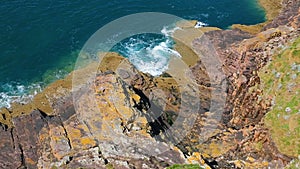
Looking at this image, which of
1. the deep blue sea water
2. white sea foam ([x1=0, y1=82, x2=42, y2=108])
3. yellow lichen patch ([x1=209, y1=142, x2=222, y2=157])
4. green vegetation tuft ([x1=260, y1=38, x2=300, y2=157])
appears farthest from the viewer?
the deep blue sea water

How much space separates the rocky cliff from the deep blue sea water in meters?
11.5

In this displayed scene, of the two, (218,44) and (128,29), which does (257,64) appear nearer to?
(218,44)

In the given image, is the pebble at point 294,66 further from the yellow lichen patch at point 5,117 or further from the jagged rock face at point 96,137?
the yellow lichen patch at point 5,117

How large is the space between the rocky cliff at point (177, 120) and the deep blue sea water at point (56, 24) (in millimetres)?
11456

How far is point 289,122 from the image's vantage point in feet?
134

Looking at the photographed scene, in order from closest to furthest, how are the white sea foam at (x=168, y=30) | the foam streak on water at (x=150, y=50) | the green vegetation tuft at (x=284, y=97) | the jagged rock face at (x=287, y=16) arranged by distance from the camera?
the green vegetation tuft at (x=284, y=97)
the jagged rock face at (x=287, y=16)
the foam streak on water at (x=150, y=50)
the white sea foam at (x=168, y=30)

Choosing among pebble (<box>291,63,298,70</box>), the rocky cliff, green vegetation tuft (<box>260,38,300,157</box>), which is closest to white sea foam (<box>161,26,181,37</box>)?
→ the rocky cliff

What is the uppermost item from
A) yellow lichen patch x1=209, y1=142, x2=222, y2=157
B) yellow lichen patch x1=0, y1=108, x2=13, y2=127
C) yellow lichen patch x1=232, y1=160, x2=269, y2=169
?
yellow lichen patch x1=0, y1=108, x2=13, y2=127

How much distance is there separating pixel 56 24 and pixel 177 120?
4549 centimetres

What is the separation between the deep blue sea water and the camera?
7731cm

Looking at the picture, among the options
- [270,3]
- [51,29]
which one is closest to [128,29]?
[51,29]

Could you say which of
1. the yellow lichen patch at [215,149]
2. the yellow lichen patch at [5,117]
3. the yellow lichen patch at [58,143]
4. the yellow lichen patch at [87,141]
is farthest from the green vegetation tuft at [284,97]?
the yellow lichen patch at [5,117]

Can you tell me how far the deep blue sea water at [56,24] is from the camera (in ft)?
254

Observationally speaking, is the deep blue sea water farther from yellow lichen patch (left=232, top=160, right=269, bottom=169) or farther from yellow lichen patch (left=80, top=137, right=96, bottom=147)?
yellow lichen patch (left=232, top=160, right=269, bottom=169)
